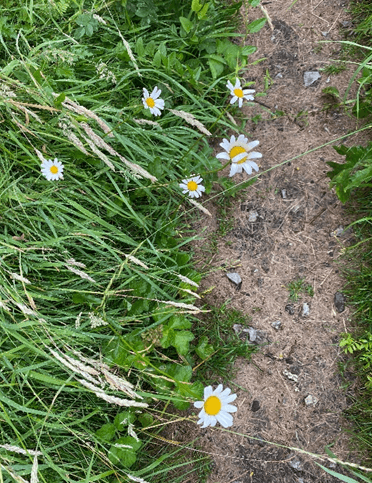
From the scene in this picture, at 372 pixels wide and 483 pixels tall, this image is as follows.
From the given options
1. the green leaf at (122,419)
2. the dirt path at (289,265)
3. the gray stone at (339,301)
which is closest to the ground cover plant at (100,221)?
the green leaf at (122,419)

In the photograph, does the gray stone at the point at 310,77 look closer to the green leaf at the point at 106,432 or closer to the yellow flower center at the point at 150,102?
the yellow flower center at the point at 150,102

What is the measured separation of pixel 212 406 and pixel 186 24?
2.11 m

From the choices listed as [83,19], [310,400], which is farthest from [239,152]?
[310,400]

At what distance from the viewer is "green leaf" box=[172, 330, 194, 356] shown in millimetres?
2064

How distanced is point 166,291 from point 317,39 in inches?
76.0

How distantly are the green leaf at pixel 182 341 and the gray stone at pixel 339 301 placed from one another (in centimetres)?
94

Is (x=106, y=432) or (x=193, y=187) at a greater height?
(x=193, y=187)

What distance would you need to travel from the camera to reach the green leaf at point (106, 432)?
2004 millimetres

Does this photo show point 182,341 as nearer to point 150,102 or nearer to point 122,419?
point 122,419

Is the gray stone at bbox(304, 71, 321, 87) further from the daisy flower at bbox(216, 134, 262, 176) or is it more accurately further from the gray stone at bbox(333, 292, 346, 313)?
the gray stone at bbox(333, 292, 346, 313)

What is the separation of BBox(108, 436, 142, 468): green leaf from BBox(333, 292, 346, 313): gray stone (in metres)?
1.36

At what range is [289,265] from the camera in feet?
8.16

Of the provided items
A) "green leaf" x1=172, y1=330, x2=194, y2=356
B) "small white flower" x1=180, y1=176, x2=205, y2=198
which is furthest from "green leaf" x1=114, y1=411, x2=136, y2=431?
"small white flower" x1=180, y1=176, x2=205, y2=198

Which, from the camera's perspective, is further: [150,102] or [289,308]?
[289,308]
